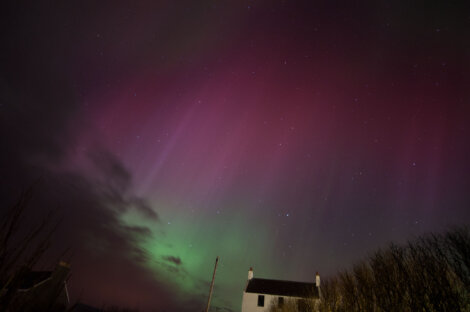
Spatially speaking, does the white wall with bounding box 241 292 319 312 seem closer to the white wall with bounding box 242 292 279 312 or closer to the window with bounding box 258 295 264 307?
the white wall with bounding box 242 292 279 312

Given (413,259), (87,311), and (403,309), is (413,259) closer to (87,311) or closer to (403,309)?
(403,309)

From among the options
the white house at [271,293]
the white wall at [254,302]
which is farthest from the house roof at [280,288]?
the white wall at [254,302]

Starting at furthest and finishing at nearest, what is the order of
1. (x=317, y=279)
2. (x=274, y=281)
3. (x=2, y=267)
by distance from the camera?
(x=274, y=281)
(x=317, y=279)
(x=2, y=267)

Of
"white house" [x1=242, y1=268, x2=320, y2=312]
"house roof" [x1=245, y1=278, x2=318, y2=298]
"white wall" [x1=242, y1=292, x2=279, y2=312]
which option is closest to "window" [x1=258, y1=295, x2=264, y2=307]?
"white house" [x1=242, y1=268, x2=320, y2=312]

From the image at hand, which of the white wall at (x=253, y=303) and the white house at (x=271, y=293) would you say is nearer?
the white house at (x=271, y=293)

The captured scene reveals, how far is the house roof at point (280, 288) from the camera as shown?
115 feet

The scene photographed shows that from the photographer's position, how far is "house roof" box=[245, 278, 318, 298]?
3506 centimetres

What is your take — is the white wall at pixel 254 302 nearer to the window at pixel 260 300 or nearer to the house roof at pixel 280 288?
the window at pixel 260 300

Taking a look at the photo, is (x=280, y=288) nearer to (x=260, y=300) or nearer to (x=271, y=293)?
(x=271, y=293)

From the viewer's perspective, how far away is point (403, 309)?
11.8 metres

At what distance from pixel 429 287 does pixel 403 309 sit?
1.62m

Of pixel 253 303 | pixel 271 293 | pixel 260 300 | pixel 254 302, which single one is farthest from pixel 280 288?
pixel 253 303

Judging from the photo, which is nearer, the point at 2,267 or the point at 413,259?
the point at 2,267

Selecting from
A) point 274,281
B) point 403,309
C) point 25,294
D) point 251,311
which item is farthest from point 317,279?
point 25,294
